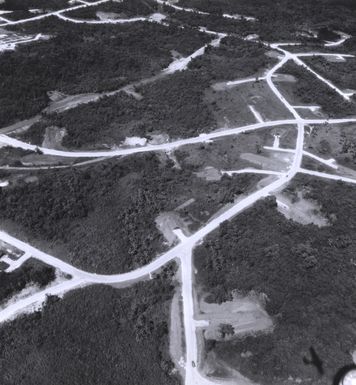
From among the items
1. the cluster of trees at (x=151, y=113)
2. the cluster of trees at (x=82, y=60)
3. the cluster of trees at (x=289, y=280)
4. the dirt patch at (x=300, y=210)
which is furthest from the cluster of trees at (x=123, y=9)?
the cluster of trees at (x=289, y=280)

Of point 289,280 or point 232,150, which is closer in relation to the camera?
point 289,280

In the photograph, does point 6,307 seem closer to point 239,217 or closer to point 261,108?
point 239,217

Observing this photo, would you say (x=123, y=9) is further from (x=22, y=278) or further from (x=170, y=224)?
(x=22, y=278)

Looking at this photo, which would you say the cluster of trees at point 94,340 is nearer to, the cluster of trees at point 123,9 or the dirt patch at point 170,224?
the dirt patch at point 170,224

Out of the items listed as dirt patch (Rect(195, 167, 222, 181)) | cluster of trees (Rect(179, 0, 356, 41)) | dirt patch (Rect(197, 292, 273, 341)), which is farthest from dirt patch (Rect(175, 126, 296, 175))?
cluster of trees (Rect(179, 0, 356, 41))

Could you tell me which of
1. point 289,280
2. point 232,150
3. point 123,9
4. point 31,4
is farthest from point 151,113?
point 31,4

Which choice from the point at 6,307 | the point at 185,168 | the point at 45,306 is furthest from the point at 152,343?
the point at 185,168

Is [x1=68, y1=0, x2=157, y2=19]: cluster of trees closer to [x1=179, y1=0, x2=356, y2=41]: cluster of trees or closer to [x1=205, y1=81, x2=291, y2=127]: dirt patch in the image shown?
[x1=179, y1=0, x2=356, y2=41]: cluster of trees
